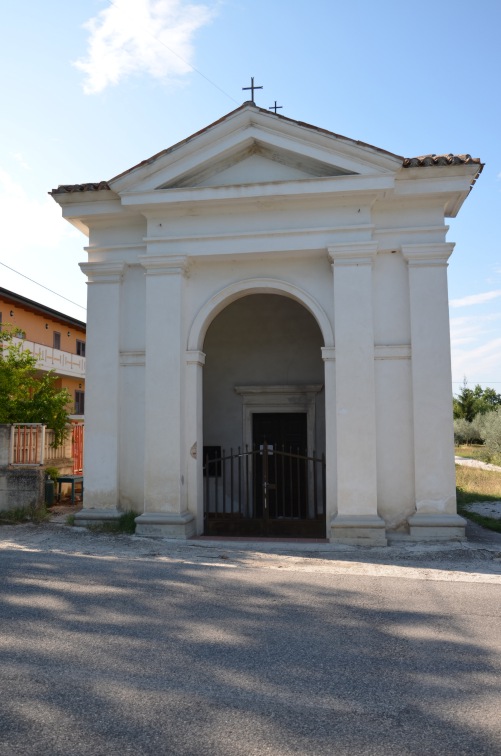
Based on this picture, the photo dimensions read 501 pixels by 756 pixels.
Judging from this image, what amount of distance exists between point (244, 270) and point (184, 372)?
193cm

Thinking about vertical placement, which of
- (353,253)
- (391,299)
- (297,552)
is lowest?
(297,552)

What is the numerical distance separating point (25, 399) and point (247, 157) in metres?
6.49

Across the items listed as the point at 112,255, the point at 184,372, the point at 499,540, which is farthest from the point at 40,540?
the point at 499,540

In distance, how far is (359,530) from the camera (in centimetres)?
848

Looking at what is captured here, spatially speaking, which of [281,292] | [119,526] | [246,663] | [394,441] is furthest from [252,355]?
[246,663]

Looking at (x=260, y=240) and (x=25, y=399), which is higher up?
(x=260, y=240)

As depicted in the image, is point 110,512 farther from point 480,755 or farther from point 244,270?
point 480,755

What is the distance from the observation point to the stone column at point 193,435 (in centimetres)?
940

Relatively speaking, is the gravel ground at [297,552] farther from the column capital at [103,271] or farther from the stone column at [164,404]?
the column capital at [103,271]

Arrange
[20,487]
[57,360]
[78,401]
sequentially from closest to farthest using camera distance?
[20,487], [57,360], [78,401]

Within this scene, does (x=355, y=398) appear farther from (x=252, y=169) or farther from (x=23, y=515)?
(x=23, y=515)

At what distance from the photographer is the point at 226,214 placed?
9.43m

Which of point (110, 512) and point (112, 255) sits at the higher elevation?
point (112, 255)

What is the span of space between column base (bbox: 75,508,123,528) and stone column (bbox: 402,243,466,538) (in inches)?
182
